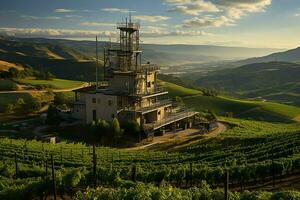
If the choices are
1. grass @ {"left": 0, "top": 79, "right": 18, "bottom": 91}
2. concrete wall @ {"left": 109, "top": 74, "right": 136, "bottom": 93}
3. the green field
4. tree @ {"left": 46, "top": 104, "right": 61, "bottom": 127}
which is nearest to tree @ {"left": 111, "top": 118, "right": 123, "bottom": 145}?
concrete wall @ {"left": 109, "top": 74, "right": 136, "bottom": 93}

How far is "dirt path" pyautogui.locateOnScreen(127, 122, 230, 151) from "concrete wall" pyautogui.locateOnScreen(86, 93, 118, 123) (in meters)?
7.06

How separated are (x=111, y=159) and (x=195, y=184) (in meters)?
11.4

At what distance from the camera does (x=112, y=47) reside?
59719 mm

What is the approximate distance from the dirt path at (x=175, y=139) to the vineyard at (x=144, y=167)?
4017mm

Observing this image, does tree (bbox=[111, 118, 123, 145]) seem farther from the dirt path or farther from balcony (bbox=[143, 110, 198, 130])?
balcony (bbox=[143, 110, 198, 130])

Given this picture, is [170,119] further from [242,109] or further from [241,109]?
[242,109]

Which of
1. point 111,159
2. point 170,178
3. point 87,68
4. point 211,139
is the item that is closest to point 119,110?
point 211,139

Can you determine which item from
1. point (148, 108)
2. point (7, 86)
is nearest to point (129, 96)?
point (148, 108)

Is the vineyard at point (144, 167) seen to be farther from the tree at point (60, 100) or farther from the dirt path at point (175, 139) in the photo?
the tree at point (60, 100)

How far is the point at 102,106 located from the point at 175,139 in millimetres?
11120

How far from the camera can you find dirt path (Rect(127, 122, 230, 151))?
47.4 m

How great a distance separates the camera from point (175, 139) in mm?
51344

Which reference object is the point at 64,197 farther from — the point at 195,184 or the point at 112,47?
the point at 112,47

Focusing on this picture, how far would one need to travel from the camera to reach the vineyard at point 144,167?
24344mm
